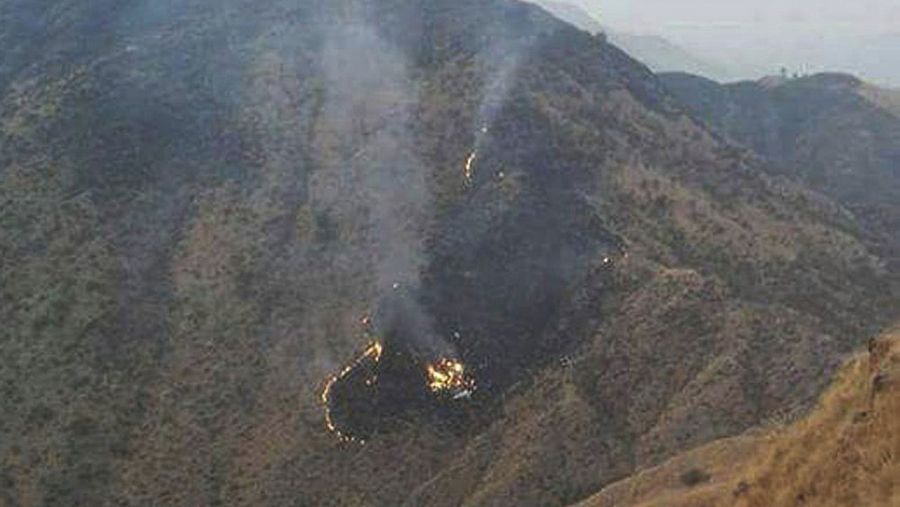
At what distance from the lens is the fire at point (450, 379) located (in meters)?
104

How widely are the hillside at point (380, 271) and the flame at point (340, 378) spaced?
0.38 metres

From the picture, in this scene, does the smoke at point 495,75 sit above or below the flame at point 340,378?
above

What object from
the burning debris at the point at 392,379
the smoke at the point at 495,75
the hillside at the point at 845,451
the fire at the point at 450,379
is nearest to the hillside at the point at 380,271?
the burning debris at the point at 392,379

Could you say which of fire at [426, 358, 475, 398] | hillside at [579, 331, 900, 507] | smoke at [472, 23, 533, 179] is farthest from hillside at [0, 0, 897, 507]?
hillside at [579, 331, 900, 507]

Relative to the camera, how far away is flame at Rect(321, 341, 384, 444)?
3907 inches

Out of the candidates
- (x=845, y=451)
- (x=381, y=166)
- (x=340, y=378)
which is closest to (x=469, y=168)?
(x=381, y=166)

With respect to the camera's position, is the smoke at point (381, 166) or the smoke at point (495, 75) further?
the smoke at point (495, 75)

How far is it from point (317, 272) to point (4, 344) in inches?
1225

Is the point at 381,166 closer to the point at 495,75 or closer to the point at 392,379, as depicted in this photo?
the point at 495,75

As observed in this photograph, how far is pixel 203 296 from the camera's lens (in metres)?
114

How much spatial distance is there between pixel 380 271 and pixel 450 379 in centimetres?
1550

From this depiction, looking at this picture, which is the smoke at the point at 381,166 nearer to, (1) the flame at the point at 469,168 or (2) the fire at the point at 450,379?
(2) the fire at the point at 450,379

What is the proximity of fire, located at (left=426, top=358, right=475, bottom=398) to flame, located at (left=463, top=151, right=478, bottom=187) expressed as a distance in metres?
24.5

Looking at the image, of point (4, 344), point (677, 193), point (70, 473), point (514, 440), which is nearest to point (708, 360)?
point (514, 440)
